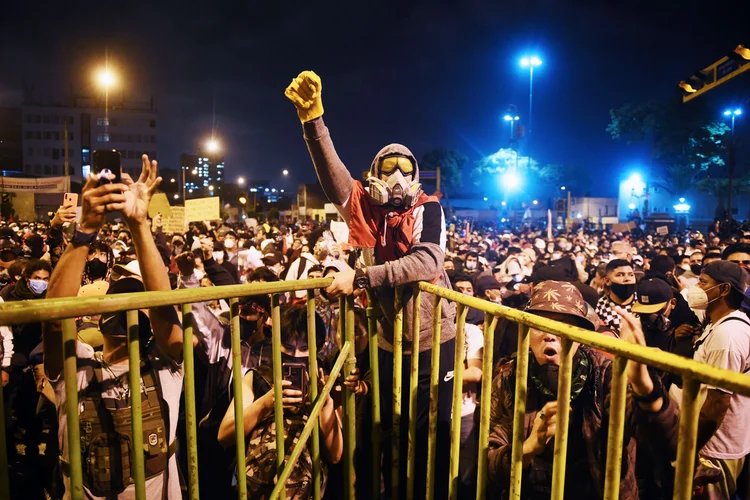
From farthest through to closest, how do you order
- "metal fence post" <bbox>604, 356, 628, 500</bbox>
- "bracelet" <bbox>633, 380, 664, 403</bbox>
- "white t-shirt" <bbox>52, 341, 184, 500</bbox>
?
1. "white t-shirt" <bbox>52, 341, 184, 500</bbox>
2. "bracelet" <bbox>633, 380, 664, 403</bbox>
3. "metal fence post" <bbox>604, 356, 628, 500</bbox>

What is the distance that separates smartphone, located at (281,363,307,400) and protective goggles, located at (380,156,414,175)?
55.1 inches

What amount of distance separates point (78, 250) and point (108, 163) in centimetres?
47

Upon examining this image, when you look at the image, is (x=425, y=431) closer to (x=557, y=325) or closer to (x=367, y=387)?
(x=367, y=387)

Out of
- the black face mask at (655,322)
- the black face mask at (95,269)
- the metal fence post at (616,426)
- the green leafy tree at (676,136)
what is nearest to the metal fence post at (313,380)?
the metal fence post at (616,426)

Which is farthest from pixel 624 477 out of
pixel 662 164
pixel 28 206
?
pixel 662 164

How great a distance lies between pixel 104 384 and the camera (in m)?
2.78

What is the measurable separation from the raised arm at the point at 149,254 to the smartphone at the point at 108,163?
8 centimetres

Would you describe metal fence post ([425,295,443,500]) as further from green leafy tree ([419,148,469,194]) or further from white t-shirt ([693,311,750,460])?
green leafy tree ([419,148,469,194])

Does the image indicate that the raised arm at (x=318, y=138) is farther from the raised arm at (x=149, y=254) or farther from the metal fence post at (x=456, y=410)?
the metal fence post at (x=456, y=410)

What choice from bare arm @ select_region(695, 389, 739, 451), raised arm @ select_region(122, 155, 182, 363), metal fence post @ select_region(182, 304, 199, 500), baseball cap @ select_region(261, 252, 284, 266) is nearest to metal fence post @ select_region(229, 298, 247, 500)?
metal fence post @ select_region(182, 304, 199, 500)

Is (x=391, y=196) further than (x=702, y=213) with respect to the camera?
No

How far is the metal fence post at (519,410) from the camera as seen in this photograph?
7.16 feet

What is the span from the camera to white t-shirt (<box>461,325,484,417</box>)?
454cm

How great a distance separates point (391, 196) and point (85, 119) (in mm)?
94824
